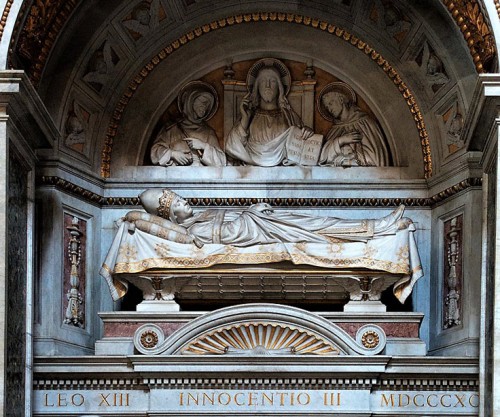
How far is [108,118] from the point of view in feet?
62.1

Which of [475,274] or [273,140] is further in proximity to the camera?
[273,140]

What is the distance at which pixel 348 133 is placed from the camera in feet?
62.5

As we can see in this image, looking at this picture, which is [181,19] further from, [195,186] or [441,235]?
[441,235]

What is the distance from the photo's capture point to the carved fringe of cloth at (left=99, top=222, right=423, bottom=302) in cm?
1748

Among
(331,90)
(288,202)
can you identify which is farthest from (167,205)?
(331,90)

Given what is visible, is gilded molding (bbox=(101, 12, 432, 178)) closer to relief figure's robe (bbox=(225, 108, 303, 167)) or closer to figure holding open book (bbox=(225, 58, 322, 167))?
figure holding open book (bbox=(225, 58, 322, 167))

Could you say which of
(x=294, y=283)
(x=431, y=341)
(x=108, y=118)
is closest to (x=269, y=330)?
(x=294, y=283)

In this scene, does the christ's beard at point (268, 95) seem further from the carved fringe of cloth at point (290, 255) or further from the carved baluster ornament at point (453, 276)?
the carved baluster ornament at point (453, 276)

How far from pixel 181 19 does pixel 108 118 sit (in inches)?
56.5

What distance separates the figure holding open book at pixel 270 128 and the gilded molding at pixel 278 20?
21.6 inches

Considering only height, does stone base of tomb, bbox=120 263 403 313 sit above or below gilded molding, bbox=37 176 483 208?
below

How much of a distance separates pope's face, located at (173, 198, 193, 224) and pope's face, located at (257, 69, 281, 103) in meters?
1.87

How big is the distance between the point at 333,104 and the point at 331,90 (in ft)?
0.58

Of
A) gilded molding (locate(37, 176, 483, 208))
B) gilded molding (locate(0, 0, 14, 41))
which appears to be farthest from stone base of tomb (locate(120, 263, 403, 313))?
gilded molding (locate(0, 0, 14, 41))
